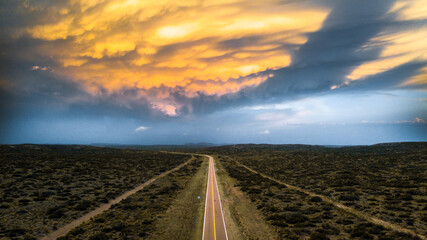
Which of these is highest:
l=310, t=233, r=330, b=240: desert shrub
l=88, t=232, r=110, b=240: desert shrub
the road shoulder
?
l=88, t=232, r=110, b=240: desert shrub

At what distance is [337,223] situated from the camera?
759 inches

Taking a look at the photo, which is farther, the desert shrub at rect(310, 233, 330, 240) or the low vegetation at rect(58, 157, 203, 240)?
the low vegetation at rect(58, 157, 203, 240)

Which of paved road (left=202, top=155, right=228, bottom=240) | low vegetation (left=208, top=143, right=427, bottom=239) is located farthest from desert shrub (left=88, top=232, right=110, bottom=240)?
low vegetation (left=208, top=143, right=427, bottom=239)

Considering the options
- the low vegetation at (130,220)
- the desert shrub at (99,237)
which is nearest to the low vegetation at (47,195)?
the low vegetation at (130,220)

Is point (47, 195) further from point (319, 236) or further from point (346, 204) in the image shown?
point (346, 204)

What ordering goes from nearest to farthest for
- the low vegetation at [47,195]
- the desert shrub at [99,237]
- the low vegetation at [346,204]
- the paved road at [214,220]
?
the desert shrub at [99,237]
the paved road at [214,220]
the low vegetation at [346,204]
the low vegetation at [47,195]

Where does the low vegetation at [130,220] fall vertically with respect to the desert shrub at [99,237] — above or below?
below

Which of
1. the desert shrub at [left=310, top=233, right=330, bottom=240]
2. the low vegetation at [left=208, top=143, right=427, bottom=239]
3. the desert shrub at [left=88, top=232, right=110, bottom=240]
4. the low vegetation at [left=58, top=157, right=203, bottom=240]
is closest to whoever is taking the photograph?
the desert shrub at [left=310, top=233, right=330, bottom=240]

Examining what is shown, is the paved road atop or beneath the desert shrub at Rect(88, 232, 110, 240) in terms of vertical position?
beneath

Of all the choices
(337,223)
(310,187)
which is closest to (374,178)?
(310,187)

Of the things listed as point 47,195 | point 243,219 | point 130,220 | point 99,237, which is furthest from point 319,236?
point 47,195

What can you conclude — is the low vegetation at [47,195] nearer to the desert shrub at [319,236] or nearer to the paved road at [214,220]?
the paved road at [214,220]

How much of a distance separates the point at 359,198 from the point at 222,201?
1941 cm

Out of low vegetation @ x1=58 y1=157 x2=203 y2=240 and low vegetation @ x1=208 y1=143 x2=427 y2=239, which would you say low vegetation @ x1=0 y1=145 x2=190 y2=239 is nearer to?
low vegetation @ x1=58 y1=157 x2=203 y2=240
